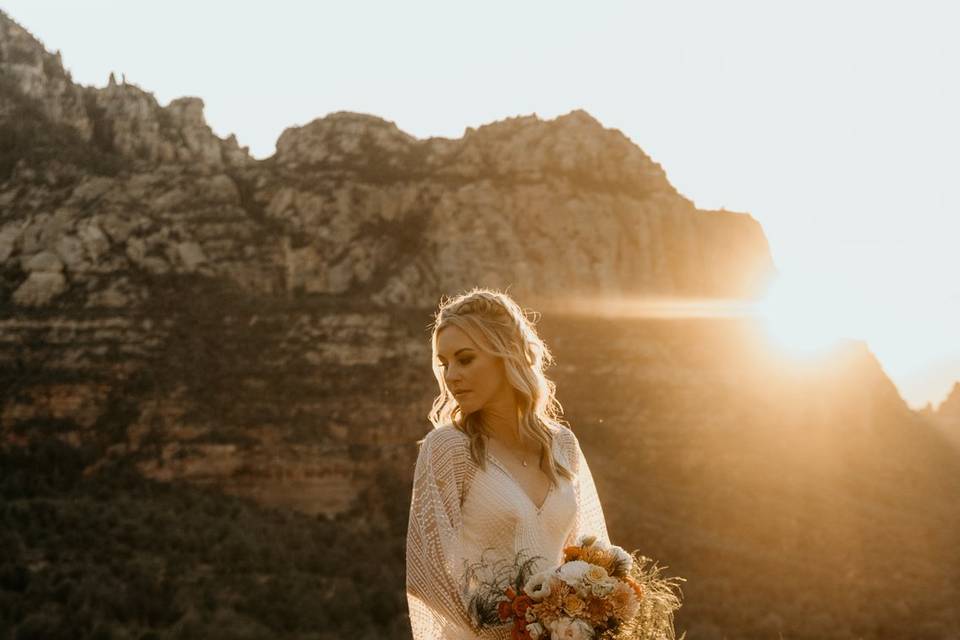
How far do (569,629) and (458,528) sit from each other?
0.61 m

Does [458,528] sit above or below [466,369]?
below

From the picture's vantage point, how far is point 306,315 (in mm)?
47812

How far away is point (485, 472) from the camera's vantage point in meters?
4.27

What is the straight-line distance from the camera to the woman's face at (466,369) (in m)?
4.38

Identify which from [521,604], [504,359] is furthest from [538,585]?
[504,359]

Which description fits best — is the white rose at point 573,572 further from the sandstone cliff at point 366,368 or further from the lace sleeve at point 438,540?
the sandstone cliff at point 366,368

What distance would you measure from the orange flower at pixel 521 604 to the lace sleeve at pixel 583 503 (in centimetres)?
75

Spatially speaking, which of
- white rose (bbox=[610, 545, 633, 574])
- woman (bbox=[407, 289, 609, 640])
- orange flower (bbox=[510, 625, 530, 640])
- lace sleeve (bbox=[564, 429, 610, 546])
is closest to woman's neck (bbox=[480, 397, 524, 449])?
woman (bbox=[407, 289, 609, 640])

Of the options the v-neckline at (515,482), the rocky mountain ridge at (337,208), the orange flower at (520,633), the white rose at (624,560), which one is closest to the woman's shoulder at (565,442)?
the v-neckline at (515,482)

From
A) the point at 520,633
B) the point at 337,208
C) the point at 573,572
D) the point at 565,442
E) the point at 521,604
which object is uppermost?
the point at 337,208

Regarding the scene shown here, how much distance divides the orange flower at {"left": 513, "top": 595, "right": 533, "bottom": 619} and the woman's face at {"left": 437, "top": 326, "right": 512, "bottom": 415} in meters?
0.89

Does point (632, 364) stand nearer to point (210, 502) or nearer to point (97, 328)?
point (210, 502)

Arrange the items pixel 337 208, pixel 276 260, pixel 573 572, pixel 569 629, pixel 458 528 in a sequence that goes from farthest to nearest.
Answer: pixel 337 208, pixel 276 260, pixel 458 528, pixel 573 572, pixel 569 629

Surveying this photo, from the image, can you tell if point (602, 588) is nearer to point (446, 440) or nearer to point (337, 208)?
point (446, 440)
